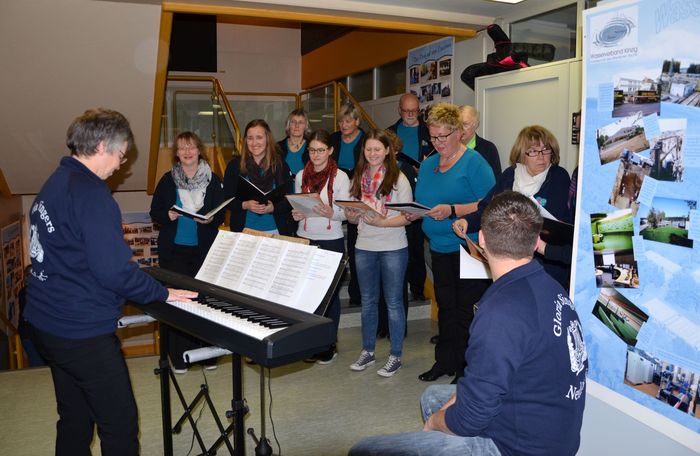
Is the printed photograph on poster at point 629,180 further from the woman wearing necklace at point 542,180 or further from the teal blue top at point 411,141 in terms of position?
the teal blue top at point 411,141

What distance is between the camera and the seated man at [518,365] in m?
1.67

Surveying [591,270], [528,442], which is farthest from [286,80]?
[528,442]

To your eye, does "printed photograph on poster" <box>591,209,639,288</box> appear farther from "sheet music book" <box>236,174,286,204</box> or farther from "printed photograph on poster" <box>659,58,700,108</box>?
"sheet music book" <box>236,174,286,204</box>

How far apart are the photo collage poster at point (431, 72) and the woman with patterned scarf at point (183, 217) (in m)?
2.43

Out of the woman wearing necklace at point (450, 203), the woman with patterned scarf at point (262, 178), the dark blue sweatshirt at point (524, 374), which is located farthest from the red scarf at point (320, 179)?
the dark blue sweatshirt at point (524, 374)

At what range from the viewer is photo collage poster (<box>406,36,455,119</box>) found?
19.3ft

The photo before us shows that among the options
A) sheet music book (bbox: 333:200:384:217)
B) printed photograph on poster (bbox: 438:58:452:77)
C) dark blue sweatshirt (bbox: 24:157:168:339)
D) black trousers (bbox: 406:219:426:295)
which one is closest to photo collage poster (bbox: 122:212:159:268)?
black trousers (bbox: 406:219:426:295)

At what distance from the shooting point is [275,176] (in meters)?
4.20

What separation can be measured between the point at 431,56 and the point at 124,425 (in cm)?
503

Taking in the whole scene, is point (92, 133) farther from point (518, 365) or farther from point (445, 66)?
point (445, 66)

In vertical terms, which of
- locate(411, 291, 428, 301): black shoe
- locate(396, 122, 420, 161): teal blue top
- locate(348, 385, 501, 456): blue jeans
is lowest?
locate(411, 291, 428, 301): black shoe

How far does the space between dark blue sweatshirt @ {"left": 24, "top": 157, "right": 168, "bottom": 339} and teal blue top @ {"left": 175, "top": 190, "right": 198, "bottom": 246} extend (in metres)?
1.83

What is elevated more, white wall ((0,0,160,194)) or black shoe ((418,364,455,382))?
white wall ((0,0,160,194))

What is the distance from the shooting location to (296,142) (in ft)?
15.6
